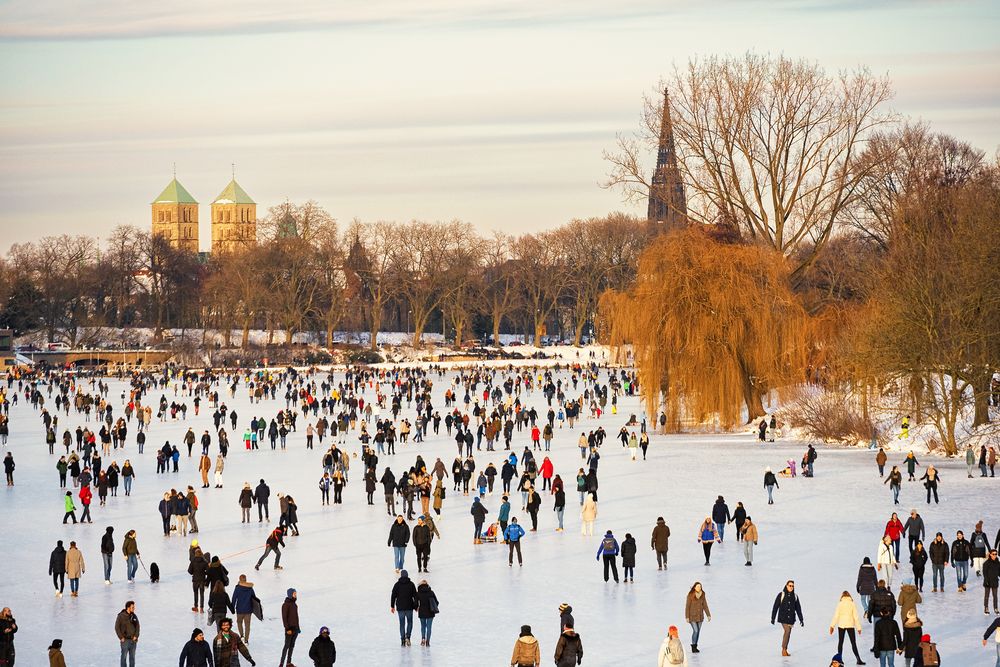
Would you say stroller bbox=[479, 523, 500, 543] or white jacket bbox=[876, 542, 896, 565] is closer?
white jacket bbox=[876, 542, 896, 565]

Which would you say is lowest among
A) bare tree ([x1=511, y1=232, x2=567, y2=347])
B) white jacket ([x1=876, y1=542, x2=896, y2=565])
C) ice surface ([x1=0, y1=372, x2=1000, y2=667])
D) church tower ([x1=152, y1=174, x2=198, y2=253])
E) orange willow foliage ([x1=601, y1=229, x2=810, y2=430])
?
ice surface ([x1=0, y1=372, x2=1000, y2=667])

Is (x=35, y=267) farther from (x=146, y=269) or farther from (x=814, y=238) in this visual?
(x=814, y=238)

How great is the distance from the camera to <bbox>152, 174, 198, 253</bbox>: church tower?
19538 cm

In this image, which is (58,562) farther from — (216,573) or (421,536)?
(421,536)

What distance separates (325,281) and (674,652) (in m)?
83.2

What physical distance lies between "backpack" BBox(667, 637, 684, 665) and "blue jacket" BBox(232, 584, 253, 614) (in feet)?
16.4

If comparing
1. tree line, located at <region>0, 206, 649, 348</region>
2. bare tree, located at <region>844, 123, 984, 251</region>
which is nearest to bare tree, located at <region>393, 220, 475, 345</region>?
tree line, located at <region>0, 206, 649, 348</region>

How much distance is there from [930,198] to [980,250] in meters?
13.9

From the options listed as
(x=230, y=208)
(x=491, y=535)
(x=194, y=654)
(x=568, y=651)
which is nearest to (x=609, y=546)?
(x=491, y=535)

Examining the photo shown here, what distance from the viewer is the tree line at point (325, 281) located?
3548 inches

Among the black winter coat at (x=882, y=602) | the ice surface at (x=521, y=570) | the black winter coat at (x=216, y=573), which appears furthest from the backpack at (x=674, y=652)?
the black winter coat at (x=216, y=573)

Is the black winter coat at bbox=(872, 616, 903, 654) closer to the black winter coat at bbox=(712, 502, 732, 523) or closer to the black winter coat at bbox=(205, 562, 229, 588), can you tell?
the black winter coat at bbox=(712, 502, 732, 523)

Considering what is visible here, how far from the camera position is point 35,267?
108m

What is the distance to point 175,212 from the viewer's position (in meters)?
196
